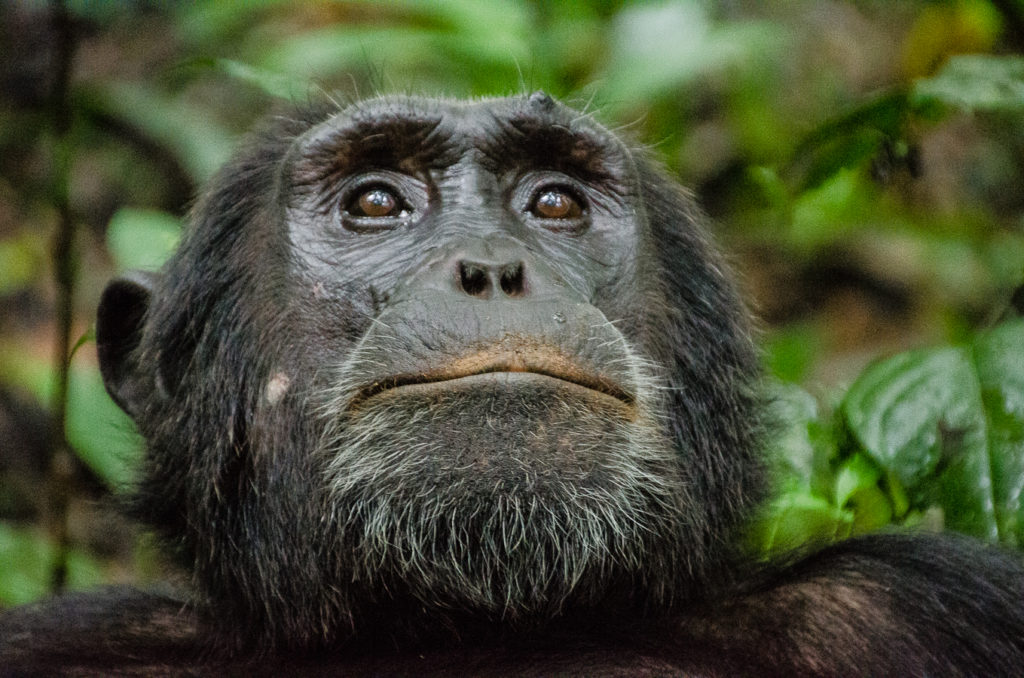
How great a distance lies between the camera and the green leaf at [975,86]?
3.86 m

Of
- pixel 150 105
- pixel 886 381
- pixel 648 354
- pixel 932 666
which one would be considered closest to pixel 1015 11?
pixel 886 381

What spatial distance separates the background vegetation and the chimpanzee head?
411mm

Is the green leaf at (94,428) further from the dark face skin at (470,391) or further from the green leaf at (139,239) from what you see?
the dark face skin at (470,391)

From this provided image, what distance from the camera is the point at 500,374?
287 cm

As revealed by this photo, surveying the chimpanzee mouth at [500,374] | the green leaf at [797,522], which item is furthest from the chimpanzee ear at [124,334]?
the green leaf at [797,522]

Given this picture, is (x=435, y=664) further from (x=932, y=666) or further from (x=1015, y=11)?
(x=1015, y=11)

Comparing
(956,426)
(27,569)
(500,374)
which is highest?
(500,374)

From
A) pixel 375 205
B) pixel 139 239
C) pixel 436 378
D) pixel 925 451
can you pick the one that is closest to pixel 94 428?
pixel 139 239

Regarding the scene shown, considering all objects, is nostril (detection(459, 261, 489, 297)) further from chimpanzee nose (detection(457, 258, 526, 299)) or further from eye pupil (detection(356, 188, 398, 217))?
eye pupil (detection(356, 188, 398, 217))

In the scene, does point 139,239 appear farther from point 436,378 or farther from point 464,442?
point 464,442

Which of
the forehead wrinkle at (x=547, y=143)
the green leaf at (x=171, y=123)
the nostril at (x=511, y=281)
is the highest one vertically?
the green leaf at (x=171, y=123)

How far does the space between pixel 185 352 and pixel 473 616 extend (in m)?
1.20

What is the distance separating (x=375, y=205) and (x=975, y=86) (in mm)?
2038

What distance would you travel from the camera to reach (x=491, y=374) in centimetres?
287
